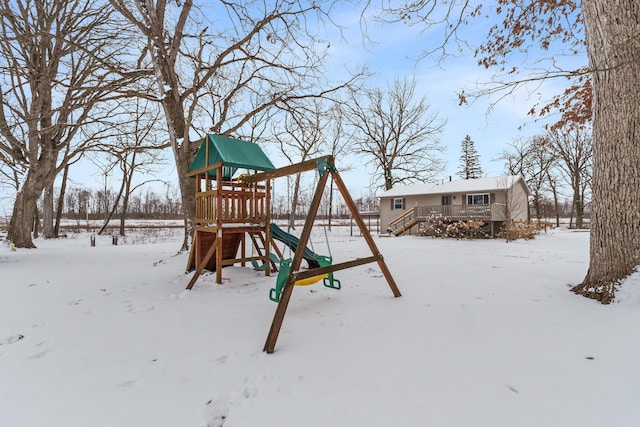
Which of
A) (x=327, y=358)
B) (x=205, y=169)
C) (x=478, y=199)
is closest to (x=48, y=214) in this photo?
(x=205, y=169)

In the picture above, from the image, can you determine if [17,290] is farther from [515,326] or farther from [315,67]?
[315,67]

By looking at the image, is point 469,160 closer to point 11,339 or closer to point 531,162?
point 531,162

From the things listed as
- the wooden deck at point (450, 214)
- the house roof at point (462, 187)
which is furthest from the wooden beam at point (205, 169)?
the house roof at point (462, 187)

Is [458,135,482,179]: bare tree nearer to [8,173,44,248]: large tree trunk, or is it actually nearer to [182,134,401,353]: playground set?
[182,134,401,353]: playground set

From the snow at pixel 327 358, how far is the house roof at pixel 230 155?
240cm

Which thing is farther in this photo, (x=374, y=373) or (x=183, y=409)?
(x=374, y=373)

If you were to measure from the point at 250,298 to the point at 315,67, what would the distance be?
7.94 metres

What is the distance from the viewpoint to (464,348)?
260 centimetres

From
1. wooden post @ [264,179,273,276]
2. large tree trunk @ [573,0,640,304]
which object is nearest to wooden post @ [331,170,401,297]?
wooden post @ [264,179,273,276]

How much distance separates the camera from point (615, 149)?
3756mm

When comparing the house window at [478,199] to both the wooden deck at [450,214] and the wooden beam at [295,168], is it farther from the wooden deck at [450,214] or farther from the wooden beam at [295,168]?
the wooden beam at [295,168]

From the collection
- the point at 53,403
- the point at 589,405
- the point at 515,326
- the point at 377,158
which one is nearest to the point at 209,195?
the point at 53,403

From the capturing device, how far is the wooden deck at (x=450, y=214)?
677 inches

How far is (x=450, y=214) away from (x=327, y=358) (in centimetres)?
1868
